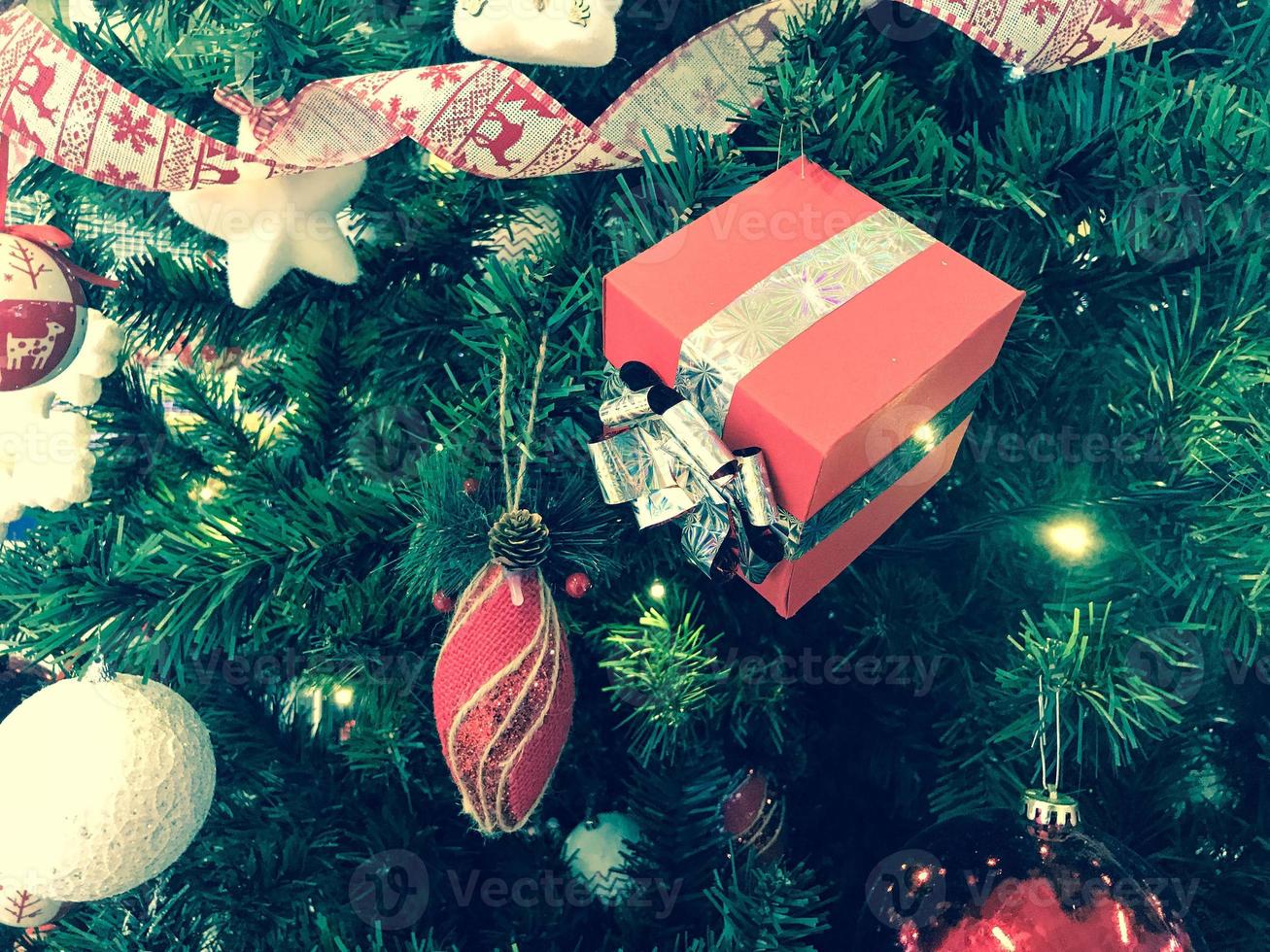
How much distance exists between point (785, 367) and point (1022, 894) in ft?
1.26

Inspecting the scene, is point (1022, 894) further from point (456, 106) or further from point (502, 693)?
point (456, 106)

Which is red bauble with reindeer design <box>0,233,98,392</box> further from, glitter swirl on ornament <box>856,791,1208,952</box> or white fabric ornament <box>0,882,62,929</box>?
glitter swirl on ornament <box>856,791,1208,952</box>

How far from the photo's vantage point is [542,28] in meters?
0.78

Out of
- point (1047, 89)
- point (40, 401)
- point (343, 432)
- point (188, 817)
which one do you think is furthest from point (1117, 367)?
point (40, 401)

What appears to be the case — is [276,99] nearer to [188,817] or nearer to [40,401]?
[40,401]

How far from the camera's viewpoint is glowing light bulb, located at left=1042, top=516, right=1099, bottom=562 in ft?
2.74

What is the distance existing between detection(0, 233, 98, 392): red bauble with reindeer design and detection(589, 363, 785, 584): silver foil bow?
0.48 meters

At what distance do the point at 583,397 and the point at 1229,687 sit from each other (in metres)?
0.63

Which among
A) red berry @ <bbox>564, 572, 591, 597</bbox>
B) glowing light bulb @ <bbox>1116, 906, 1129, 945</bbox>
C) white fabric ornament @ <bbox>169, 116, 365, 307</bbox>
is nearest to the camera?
glowing light bulb @ <bbox>1116, 906, 1129, 945</bbox>

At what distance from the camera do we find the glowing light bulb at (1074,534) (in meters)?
0.84

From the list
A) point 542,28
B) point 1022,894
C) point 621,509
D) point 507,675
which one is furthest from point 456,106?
point 1022,894

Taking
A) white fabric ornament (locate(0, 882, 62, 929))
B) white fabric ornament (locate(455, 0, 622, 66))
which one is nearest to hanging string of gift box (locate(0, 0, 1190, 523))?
white fabric ornament (locate(455, 0, 622, 66))

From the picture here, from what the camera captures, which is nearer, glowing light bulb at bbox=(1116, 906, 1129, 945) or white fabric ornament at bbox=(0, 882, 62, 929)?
glowing light bulb at bbox=(1116, 906, 1129, 945)

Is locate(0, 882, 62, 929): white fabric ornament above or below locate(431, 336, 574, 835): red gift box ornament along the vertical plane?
below
